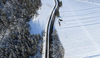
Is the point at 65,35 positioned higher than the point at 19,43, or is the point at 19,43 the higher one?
the point at 19,43

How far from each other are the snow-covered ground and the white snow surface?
367 cm

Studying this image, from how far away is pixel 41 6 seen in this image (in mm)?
25922

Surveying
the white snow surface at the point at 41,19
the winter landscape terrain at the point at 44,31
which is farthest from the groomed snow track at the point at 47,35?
the white snow surface at the point at 41,19

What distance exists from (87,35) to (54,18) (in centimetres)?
1026

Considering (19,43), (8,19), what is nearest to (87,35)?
(19,43)

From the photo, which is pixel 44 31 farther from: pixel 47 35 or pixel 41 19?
pixel 41 19

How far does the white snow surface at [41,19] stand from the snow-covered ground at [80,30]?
12.0ft

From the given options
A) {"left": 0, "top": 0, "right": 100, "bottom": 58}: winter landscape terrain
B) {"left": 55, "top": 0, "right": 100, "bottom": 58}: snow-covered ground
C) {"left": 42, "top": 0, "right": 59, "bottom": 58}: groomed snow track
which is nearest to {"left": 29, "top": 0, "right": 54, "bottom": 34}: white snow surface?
{"left": 0, "top": 0, "right": 100, "bottom": 58}: winter landscape terrain

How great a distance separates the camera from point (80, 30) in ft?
66.3

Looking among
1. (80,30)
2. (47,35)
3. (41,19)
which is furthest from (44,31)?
(80,30)

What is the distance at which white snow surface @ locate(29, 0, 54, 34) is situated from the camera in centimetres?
1895

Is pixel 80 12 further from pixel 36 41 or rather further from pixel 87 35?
pixel 36 41

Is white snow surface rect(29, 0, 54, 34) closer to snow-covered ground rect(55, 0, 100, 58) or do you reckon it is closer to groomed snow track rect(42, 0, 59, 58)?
groomed snow track rect(42, 0, 59, 58)

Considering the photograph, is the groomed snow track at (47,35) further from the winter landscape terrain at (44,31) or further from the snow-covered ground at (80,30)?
the snow-covered ground at (80,30)
